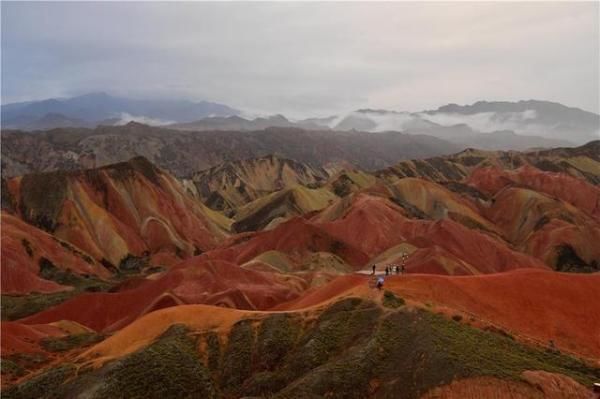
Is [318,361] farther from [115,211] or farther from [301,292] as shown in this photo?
[115,211]

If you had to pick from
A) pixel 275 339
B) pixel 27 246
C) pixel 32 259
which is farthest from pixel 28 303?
pixel 275 339

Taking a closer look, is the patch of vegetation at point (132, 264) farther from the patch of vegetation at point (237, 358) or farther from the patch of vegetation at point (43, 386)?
the patch of vegetation at point (237, 358)

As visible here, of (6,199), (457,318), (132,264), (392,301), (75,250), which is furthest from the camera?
(6,199)

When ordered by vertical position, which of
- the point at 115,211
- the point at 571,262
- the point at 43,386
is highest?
the point at 115,211

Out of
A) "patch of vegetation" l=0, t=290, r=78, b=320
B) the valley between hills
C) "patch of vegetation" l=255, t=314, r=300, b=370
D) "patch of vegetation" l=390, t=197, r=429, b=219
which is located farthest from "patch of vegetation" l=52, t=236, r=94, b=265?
"patch of vegetation" l=255, t=314, r=300, b=370

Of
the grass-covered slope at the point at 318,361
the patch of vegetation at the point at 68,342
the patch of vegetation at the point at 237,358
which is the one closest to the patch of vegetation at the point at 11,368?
the grass-covered slope at the point at 318,361

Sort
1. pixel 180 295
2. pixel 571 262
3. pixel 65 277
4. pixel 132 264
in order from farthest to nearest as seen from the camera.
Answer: pixel 132 264 → pixel 571 262 → pixel 65 277 → pixel 180 295
